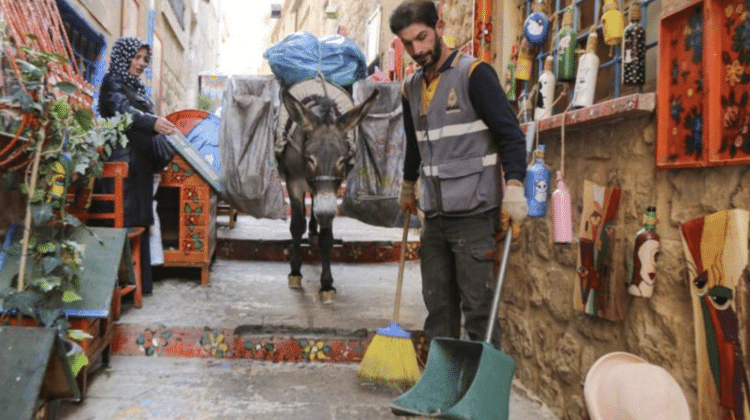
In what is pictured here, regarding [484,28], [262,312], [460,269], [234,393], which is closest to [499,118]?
[460,269]

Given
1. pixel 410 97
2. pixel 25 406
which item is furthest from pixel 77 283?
pixel 410 97

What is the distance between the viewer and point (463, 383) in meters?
2.54

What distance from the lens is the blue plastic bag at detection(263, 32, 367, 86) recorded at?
5.61 m

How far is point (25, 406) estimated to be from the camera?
2.40 meters

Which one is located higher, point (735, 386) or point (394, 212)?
point (394, 212)

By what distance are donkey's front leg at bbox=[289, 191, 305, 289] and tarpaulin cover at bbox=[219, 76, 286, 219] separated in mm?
427

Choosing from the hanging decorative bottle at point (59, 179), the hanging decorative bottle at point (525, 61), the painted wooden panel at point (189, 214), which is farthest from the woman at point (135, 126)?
the hanging decorative bottle at point (525, 61)

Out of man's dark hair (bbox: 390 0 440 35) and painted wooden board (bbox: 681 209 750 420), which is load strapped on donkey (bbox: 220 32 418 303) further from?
painted wooden board (bbox: 681 209 750 420)

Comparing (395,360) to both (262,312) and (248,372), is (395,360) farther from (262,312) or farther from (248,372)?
(262,312)

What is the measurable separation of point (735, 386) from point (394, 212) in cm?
429

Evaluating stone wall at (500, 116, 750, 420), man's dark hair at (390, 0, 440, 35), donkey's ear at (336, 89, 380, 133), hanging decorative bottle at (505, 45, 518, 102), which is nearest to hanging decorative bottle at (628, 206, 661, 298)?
stone wall at (500, 116, 750, 420)

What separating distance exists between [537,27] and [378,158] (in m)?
2.57

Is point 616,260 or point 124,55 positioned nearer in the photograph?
point 616,260

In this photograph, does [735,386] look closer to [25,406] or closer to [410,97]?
[410,97]
